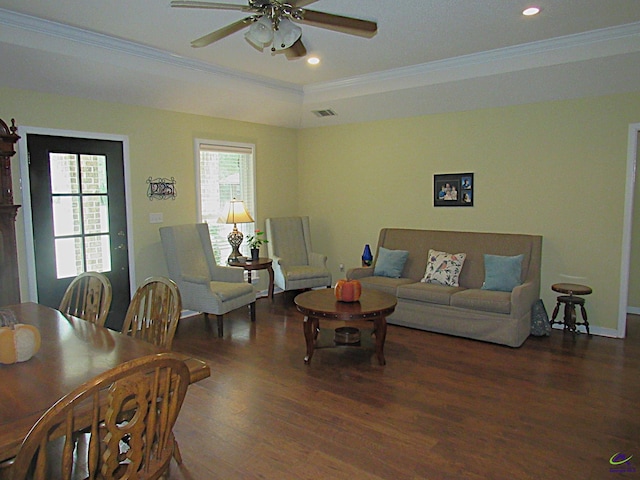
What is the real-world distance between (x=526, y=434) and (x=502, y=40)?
3285 mm

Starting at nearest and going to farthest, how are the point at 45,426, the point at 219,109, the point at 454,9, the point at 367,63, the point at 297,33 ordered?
the point at 45,426 < the point at 297,33 < the point at 454,9 < the point at 367,63 < the point at 219,109

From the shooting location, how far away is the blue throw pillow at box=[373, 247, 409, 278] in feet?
18.1

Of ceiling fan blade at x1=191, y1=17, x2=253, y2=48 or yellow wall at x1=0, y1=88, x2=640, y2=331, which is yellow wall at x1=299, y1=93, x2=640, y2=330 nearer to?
yellow wall at x1=0, y1=88, x2=640, y2=331

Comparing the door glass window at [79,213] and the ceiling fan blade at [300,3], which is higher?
the ceiling fan blade at [300,3]

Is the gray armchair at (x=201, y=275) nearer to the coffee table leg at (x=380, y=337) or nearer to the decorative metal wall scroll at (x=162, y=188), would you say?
the decorative metal wall scroll at (x=162, y=188)

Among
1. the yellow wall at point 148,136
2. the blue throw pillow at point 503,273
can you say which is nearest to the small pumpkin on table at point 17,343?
the yellow wall at point 148,136

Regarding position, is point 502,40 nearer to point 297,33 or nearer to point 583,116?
point 583,116

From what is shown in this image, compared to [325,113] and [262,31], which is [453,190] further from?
[262,31]

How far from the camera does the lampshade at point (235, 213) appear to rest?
5680 mm

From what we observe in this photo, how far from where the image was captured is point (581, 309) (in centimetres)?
468

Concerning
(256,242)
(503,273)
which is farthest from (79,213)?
(503,273)

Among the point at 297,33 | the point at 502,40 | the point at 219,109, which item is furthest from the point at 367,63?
the point at 297,33

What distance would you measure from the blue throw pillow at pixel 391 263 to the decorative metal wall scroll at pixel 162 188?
2.61 metres

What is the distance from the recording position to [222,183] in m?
6.02
